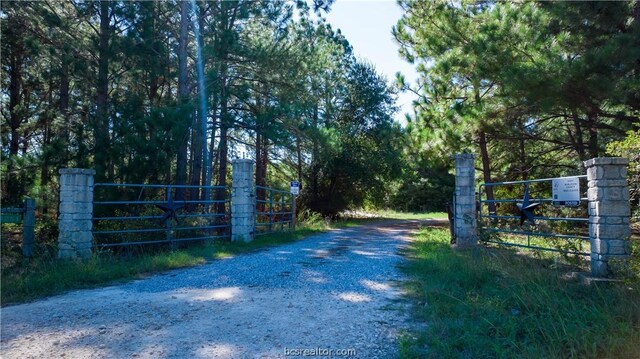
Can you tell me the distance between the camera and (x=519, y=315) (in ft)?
16.1

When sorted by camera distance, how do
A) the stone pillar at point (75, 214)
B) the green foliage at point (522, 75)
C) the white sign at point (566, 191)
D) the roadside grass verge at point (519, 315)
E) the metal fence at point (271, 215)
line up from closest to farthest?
1. the roadside grass verge at point (519, 315)
2. the white sign at point (566, 191)
3. the stone pillar at point (75, 214)
4. the green foliage at point (522, 75)
5. the metal fence at point (271, 215)

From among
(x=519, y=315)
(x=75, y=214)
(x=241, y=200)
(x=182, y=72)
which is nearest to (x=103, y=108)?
(x=182, y=72)

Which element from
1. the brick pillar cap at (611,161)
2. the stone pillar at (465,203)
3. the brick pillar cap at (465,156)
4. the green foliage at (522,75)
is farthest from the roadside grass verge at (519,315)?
the green foliage at (522,75)

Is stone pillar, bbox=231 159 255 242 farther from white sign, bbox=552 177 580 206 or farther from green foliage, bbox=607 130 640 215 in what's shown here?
green foliage, bbox=607 130 640 215

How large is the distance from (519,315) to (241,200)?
874cm

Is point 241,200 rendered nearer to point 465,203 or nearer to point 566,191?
point 465,203

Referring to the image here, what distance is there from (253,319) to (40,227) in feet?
33.4

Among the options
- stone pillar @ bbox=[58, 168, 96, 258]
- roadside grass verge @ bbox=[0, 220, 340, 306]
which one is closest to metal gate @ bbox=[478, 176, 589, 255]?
roadside grass verge @ bbox=[0, 220, 340, 306]

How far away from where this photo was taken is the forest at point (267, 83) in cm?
1128

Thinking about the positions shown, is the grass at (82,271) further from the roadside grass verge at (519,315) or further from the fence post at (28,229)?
the roadside grass verge at (519,315)

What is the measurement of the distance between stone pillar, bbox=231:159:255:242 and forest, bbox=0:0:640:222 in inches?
79.1

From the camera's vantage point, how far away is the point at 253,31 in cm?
1831

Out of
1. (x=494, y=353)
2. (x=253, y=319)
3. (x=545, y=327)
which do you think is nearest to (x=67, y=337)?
(x=253, y=319)

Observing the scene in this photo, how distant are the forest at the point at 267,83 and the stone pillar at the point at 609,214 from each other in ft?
3.54
